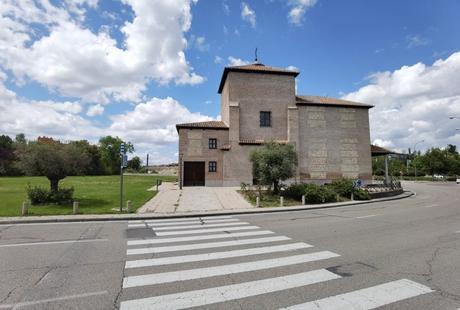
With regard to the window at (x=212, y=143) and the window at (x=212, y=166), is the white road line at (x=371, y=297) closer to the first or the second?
the window at (x=212, y=166)

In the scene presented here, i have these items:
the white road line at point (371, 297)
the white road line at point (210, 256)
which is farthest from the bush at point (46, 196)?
the white road line at point (371, 297)

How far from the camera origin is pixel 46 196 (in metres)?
17.7

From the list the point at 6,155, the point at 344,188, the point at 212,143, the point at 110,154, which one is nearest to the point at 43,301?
the point at 344,188

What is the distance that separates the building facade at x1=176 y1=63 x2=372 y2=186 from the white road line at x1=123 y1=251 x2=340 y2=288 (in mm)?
24371

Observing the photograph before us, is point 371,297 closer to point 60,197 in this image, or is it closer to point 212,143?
point 60,197

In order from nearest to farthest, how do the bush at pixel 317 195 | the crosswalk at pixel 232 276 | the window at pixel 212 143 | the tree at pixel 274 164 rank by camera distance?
the crosswalk at pixel 232 276 < the bush at pixel 317 195 < the tree at pixel 274 164 < the window at pixel 212 143

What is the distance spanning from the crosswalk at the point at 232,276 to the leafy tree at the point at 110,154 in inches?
3708

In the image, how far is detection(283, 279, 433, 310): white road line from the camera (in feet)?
14.1

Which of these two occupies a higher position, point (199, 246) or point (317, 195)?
point (317, 195)

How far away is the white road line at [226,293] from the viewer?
171 inches

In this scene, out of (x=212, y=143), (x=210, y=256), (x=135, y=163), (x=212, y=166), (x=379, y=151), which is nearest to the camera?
(x=210, y=256)

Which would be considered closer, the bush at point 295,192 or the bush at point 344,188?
the bush at point 295,192

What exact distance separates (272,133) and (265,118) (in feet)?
6.21

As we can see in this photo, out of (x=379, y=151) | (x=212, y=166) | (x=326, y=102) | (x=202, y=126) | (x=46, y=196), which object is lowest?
(x=46, y=196)
